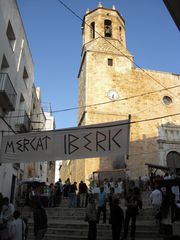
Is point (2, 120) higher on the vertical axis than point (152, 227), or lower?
higher

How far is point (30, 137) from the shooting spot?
26.2ft

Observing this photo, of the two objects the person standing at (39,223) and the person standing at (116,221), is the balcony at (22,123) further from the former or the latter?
the person standing at (39,223)

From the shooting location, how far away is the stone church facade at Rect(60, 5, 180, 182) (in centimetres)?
2261

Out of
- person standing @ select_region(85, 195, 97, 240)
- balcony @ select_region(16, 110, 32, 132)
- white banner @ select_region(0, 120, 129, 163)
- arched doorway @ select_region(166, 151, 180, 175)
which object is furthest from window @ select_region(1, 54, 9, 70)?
arched doorway @ select_region(166, 151, 180, 175)

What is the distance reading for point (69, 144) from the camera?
25.1 feet

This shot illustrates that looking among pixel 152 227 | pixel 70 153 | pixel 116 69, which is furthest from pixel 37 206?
pixel 116 69

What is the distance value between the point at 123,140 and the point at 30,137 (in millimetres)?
2516

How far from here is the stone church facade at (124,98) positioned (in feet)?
74.2

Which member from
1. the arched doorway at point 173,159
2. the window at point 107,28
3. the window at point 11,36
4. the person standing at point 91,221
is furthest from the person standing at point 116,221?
the window at point 107,28

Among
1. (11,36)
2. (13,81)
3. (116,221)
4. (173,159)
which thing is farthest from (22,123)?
(173,159)

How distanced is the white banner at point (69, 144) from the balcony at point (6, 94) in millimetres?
4080

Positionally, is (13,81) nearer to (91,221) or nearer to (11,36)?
(11,36)

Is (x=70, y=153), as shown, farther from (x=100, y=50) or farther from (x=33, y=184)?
(x=100, y=50)

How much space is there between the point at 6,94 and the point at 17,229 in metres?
7.27
